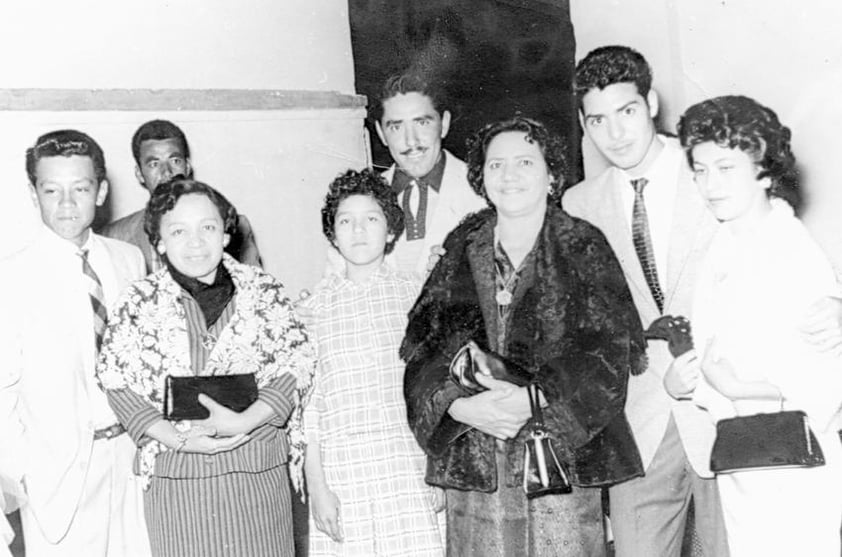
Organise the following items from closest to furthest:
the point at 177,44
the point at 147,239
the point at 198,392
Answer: the point at 198,392, the point at 147,239, the point at 177,44

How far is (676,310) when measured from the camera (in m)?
1.92

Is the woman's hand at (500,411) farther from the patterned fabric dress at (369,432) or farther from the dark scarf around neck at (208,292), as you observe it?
the dark scarf around neck at (208,292)

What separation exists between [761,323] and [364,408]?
94 cm

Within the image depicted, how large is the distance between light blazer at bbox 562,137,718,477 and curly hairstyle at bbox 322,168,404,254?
0.53 m

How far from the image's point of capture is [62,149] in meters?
2.12

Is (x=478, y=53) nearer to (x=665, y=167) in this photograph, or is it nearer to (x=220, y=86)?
(x=220, y=86)

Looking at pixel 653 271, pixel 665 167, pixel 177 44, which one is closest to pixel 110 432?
pixel 177 44

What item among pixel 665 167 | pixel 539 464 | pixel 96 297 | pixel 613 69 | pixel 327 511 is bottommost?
pixel 327 511

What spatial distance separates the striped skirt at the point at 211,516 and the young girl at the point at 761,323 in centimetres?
103

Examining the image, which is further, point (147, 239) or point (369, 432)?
point (147, 239)

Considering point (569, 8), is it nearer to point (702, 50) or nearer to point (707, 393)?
point (702, 50)

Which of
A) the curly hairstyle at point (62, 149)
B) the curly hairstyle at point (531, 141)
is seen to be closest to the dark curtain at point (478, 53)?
the curly hairstyle at point (531, 141)

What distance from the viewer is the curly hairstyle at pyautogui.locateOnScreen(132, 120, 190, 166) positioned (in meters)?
2.54

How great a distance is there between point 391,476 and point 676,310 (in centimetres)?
79
